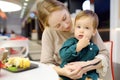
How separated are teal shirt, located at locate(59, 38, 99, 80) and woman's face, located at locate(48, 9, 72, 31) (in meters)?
0.16

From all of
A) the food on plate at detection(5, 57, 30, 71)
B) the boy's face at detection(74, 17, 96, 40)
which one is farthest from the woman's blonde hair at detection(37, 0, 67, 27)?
the food on plate at detection(5, 57, 30, 71)

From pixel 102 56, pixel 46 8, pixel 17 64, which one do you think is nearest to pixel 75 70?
pixel 102 56

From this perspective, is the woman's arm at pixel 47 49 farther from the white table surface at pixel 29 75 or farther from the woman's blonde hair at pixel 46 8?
the white table surface at pixel 29 75

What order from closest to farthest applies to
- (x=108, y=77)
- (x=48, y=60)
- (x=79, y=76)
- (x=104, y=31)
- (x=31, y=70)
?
(x=31, y=70) → (x=79, y=76) → (x=48, y=60) → (x=108, y=77) → (x=104, y=31)

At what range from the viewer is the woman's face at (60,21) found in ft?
3.92

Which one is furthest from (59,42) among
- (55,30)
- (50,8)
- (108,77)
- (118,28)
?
(118,28)

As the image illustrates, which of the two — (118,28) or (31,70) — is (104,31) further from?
(31,70)

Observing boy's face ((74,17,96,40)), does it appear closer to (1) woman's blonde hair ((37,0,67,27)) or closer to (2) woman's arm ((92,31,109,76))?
(2) woman's arm ((92,31,109,76))

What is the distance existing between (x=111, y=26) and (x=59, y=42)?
2.71ft

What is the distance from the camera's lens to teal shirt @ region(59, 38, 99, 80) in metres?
0.98

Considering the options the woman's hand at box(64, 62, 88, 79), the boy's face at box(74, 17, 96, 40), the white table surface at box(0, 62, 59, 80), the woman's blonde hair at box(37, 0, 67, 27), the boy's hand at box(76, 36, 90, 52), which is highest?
the woman's blonde hair at box(37, 0, 67, 27)

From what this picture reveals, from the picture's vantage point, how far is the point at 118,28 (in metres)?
1.71

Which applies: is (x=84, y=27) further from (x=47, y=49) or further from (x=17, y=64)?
(x=17, y=64)

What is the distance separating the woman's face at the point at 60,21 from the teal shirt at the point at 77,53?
16 centimetres
